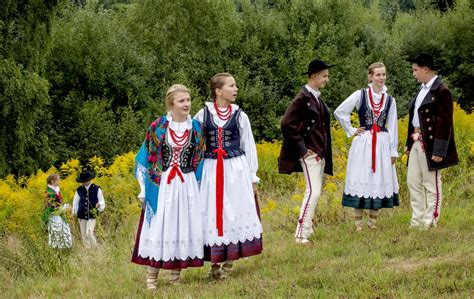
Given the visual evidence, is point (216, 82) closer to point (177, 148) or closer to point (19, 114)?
point (177, 148)

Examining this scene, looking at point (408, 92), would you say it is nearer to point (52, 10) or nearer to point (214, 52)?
point (214, 52)

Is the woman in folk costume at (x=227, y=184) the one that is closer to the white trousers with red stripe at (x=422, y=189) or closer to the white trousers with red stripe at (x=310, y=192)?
the white trousers with red stripe at (x=310, y=192)

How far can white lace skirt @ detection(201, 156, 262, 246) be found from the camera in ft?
21.2

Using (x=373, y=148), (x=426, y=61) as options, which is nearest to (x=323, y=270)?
(x=373, y=148)

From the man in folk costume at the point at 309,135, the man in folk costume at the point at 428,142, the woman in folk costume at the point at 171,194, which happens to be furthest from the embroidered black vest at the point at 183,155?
the man in folk costume at the point at 428,142

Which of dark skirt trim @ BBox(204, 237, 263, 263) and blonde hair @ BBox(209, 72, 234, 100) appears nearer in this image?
dark skirt trim @ BBox(204, 237, 263, 263)

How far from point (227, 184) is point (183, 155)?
52cm

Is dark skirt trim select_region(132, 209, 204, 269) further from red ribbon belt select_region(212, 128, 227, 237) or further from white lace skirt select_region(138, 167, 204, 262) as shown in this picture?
red ribbon belt select_region(212, 128, 227, 237)

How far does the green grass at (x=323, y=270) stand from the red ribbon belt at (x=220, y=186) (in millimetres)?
536

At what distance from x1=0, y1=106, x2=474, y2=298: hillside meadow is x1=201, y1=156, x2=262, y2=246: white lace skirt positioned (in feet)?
1.34

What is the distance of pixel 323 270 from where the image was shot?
6.28 m

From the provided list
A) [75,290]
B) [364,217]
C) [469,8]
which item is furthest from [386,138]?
[469,8]

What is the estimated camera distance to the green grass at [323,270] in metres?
5.59

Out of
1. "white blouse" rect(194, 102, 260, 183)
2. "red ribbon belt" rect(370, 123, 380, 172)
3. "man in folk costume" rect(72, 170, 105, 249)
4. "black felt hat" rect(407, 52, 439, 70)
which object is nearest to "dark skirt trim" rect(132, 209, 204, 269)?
"white blouse" rect(194, 102, 260, 183)
